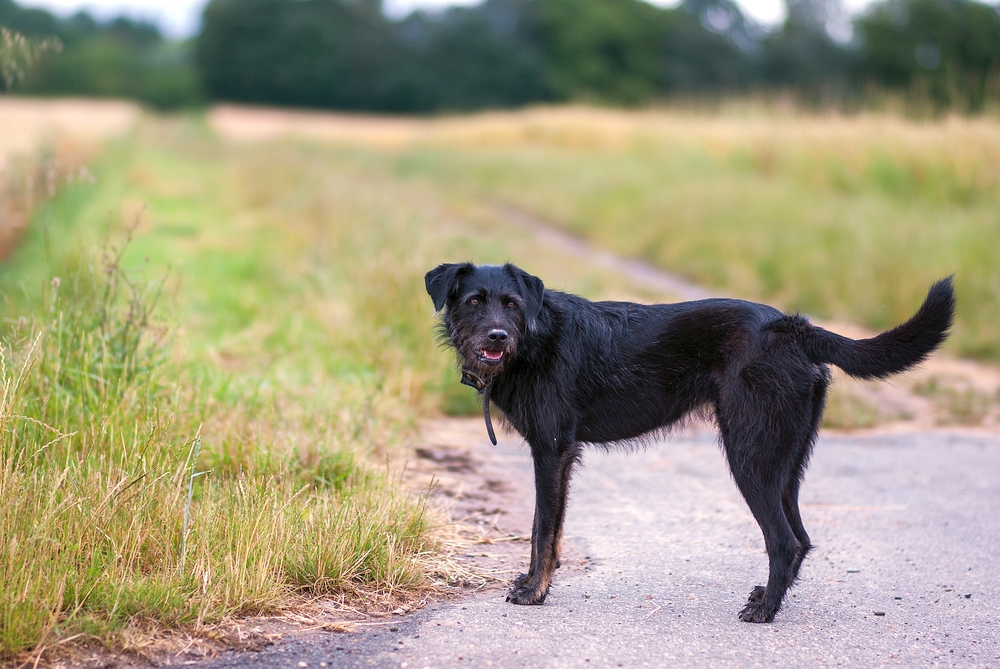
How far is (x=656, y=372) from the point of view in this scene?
13.2 ft

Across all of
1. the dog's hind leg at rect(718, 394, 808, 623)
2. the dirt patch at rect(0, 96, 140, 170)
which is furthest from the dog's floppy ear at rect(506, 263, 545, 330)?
the dirt patch at rect(0, 96, 140, 170)

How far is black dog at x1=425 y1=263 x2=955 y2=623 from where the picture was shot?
12.1 ft

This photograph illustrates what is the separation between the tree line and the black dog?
33316 millimetres

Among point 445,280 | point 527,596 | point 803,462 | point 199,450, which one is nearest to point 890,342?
point 803,462

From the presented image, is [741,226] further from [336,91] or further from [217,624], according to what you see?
[336,91]

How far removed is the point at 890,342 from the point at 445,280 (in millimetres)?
1976

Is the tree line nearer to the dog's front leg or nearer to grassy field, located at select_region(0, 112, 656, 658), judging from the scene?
grassy field, located at select_region(0, 112, 656, 658)


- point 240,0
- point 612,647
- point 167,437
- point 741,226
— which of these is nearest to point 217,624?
point 167,437

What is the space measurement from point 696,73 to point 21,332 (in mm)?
52834

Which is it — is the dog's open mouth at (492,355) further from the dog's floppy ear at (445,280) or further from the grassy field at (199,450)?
the grassy field at (199,450)

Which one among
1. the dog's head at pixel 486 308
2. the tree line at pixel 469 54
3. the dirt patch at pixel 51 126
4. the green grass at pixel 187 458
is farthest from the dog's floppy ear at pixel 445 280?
the tree line at pixel 469 54

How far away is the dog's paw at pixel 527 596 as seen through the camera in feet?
12.1

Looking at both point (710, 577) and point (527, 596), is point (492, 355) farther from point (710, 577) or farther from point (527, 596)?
point (710, 577)

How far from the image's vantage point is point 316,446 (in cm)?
466
